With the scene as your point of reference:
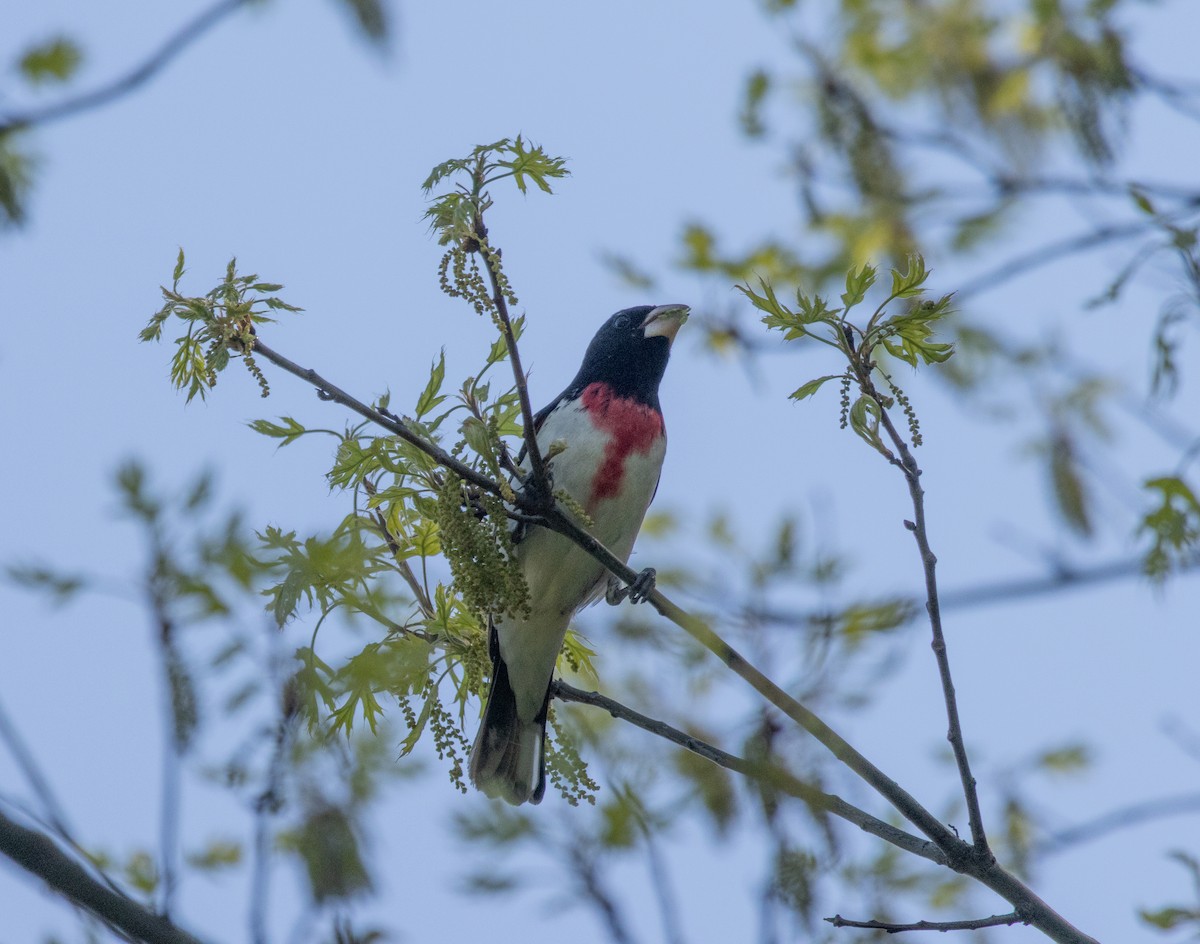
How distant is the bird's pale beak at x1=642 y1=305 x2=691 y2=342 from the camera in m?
5.80

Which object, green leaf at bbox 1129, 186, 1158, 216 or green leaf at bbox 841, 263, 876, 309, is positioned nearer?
green leaf at bbox 841, 263, 876, 309

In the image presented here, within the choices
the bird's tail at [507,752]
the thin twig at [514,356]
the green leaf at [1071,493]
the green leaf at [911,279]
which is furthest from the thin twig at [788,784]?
the green leaf at [1071,493]

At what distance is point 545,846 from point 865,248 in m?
4.27

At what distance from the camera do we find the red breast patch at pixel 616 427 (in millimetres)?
5211

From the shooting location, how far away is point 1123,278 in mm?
4121

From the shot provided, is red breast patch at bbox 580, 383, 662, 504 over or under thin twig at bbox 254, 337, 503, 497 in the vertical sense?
over

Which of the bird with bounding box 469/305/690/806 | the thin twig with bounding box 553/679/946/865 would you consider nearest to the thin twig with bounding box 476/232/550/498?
the thin twig with bounding box 553/679/946/865

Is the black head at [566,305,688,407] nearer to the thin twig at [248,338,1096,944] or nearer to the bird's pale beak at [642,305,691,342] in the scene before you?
the bird's pale beak at [642,305,691,342]

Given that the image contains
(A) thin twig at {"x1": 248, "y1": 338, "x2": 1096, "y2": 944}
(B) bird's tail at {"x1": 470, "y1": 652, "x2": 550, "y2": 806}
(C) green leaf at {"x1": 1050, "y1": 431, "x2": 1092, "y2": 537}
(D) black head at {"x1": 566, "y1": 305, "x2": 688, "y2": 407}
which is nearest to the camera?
(A) thin twig at {"x1": 248, "y1": 338, "x2": 1096, "y2": 944}

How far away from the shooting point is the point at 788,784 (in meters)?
2.97

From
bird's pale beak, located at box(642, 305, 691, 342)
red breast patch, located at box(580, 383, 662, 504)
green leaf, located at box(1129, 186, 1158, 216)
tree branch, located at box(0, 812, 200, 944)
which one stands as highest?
bird's pale beak, located at box(642, 305, 691, 342)

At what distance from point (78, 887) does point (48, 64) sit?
2.94 meters

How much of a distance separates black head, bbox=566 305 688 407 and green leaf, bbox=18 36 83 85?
90.5 inches

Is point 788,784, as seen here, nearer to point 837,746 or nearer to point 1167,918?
point 837,746
